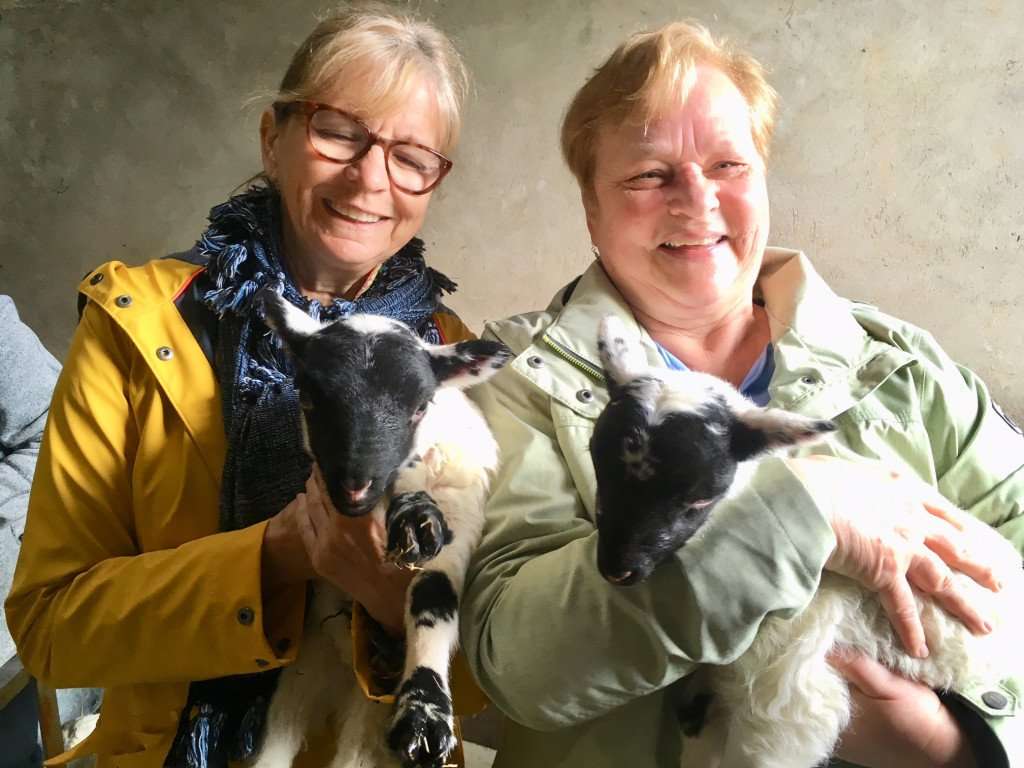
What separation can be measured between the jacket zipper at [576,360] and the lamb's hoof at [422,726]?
0.70 m

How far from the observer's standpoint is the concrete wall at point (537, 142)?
7.54 ft

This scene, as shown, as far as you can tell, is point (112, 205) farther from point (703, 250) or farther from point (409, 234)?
point (703, 250)

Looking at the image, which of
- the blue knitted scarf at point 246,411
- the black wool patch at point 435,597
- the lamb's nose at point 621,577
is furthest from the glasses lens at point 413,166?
the lamb's nose at point 621,577

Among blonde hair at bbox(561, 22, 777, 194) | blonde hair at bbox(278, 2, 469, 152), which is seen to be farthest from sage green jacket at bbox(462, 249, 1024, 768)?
blonde hair at bbox(278, 2, 469, 152)

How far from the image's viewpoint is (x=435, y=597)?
125 centimetres

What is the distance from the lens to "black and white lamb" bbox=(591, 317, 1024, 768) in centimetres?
101

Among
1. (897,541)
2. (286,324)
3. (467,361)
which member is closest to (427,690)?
(467,361)

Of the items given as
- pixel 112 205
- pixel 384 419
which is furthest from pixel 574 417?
pixel 112 205

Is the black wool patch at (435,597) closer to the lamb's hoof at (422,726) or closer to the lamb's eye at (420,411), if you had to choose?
the lamb's hoof at (422,726)

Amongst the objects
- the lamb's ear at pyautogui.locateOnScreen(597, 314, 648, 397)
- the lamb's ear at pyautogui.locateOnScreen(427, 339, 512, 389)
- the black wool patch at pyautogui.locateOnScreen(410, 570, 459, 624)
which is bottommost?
the black wool patch at pyautogui.locateOnScreen(410, 570, 459, 624)

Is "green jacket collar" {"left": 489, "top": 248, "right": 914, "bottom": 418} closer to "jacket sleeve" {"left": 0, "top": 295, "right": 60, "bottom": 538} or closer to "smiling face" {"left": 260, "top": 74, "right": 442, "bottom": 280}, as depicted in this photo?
"smiling face" {"left": 260, "top": 74, "right": 442, "bottom": 280}

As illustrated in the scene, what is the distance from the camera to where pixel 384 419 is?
1.22m

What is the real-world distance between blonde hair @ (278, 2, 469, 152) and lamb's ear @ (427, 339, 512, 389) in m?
0.67

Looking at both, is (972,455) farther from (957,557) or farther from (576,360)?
(576,360)
